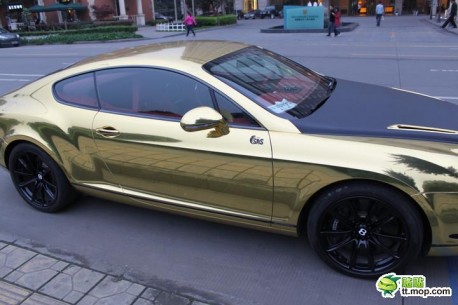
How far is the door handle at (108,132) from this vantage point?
3381mm

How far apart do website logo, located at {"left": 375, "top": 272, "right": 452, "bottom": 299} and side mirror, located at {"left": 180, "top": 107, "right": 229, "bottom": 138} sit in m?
1.43

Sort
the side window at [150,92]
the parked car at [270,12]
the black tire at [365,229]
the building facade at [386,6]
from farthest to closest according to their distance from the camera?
1. the parked car at [270,12]
2. the building facade at [386,6]
3. the side window at [150,92]
4. the black tire at [365,229]

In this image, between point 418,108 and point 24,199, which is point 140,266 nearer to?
point 24,199

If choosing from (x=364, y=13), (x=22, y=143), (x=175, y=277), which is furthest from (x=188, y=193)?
(x=364, y=13)

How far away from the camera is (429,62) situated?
12.2m

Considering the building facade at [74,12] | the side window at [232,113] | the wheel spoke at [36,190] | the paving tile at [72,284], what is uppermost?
the building facade at [74,12]

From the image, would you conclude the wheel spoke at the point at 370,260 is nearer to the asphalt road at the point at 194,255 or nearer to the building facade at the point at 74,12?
the asphalt road at the point at 194,255

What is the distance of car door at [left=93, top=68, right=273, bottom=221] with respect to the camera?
2.94 metres

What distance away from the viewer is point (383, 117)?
9.87 feet

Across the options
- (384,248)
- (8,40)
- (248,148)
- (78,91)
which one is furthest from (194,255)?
(8,40)

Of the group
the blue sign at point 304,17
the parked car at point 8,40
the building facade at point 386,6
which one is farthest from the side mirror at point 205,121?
the building facade at point 386,6

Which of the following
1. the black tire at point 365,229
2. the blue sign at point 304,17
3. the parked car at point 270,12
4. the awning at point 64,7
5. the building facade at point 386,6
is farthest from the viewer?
the parked car at point 270,12

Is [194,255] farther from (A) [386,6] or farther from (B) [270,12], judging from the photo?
(B) [270,12]

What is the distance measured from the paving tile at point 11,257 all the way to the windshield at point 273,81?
1.99 meters
